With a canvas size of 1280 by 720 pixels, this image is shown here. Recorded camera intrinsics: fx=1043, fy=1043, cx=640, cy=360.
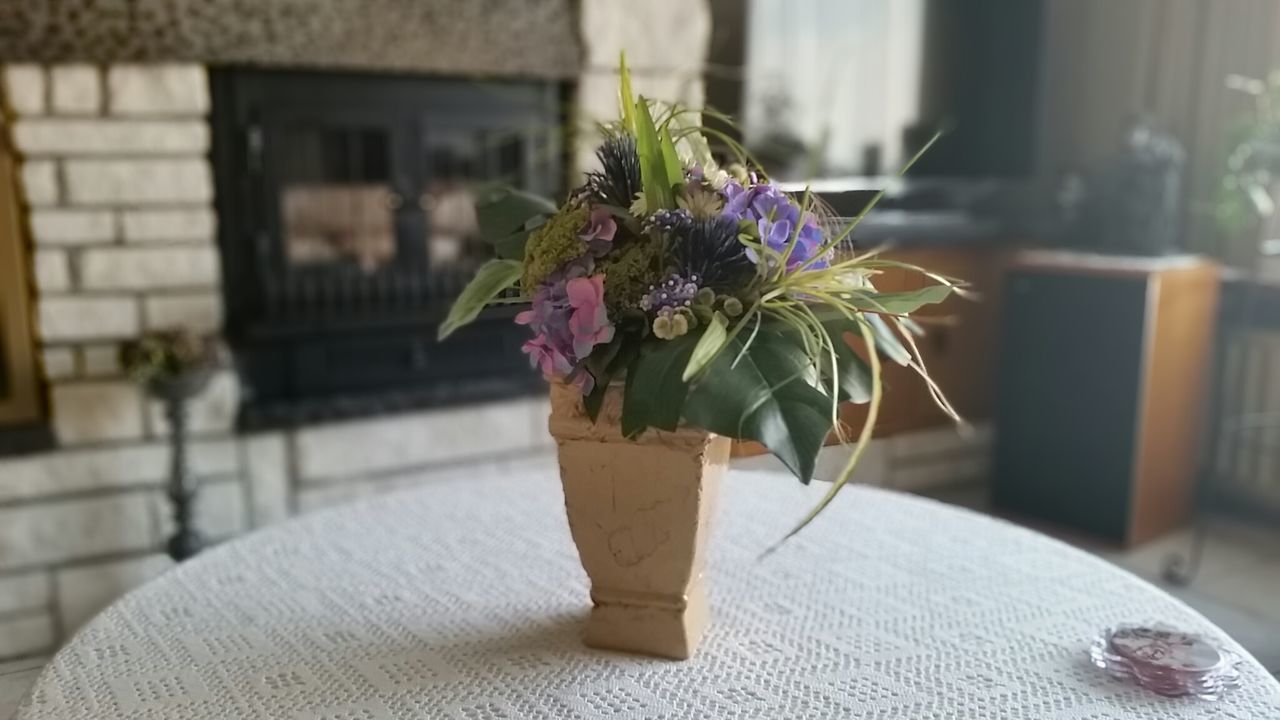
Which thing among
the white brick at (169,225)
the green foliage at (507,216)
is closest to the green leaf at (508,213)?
the green foliage at (507,216)

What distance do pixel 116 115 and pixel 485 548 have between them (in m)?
1.27

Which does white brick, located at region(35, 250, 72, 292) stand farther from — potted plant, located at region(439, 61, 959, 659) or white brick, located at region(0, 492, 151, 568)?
potted plant, located at region(439, 61, 959, 659)

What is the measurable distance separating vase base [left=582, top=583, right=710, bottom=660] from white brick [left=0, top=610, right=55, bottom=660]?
59.9 inches

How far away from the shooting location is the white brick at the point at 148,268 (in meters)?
1.95

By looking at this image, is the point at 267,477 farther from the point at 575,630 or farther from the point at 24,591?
the point at 575,630

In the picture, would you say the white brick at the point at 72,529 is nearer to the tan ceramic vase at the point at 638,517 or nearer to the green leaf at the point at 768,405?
the tan ceramic vase at the point at 638,517

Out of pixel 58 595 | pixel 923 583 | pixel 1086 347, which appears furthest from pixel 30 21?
pixel 1086 347

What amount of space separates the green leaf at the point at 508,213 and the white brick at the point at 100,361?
1.24m

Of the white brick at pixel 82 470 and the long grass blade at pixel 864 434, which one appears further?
the white brick at pixel 82 470

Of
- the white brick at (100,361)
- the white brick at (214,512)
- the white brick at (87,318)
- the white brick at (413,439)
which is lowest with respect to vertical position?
the white brick at (214,512)

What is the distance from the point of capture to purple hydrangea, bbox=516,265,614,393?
84 centimetres

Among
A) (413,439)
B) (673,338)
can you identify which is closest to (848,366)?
(673,338)

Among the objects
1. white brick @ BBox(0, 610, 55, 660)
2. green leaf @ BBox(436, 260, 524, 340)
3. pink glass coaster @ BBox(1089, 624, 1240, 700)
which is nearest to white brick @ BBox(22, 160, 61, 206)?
white brick @ BBox(0, 610, 55, 660)

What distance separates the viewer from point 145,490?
205cm
